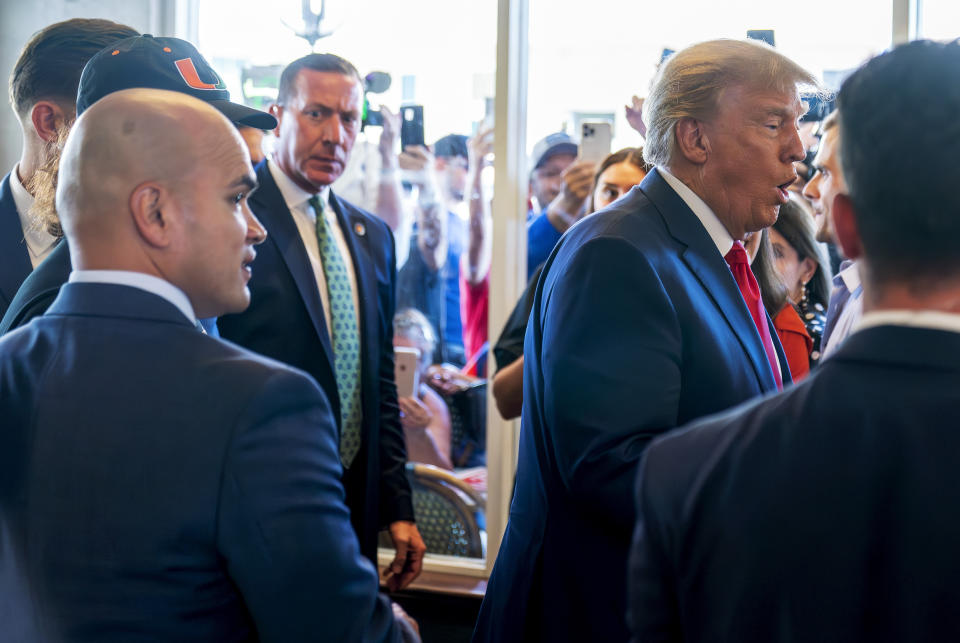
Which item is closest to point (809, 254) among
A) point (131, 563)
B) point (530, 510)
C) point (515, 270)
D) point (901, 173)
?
point (515, 270)

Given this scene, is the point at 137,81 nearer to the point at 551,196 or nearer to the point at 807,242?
the point at 807,242

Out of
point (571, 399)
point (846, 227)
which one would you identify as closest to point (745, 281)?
point (571, 399)

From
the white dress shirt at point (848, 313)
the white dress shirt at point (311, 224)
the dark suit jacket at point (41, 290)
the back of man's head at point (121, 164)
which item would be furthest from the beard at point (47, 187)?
the white dress shirt at point (848, 313)

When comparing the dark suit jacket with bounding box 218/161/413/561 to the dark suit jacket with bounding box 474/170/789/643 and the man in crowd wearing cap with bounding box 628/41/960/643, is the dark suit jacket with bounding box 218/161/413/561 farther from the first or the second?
the man in crowd wearing cap with bounding box 628/41/960/643

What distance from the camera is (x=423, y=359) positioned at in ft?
12.0

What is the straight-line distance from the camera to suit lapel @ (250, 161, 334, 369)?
2254 mm

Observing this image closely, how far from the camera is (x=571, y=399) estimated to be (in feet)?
4.52

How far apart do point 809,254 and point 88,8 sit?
9.71ft

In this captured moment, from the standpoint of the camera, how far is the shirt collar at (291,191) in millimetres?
2495

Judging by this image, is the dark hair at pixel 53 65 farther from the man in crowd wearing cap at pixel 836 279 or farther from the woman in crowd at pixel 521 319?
the man in crowd wearing cap at pixel 836 279

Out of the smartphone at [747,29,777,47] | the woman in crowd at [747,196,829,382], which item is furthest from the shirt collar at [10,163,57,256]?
the smartphone at [747,29,777,47]

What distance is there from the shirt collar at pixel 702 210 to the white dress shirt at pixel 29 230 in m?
1.18

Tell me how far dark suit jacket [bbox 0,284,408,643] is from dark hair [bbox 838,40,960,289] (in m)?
0.62

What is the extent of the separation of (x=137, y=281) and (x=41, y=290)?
1.30 ft
